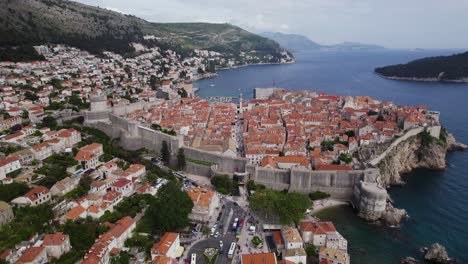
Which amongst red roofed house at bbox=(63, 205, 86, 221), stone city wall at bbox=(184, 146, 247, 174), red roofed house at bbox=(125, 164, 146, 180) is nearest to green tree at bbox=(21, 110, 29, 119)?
red roofed house at bbox=(125, 164, 146, 180)

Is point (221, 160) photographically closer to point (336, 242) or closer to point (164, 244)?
point (164, 244)

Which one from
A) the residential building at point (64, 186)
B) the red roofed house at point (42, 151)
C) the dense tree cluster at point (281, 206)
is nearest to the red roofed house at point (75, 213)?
the residential building at point (64, 186)

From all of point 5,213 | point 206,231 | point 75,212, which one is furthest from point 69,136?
point 206,231

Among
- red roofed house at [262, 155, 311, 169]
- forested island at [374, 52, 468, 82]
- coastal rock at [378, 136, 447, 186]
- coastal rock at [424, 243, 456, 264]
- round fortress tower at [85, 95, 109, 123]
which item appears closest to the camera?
coastal rock at [424, 243, 456, 264]

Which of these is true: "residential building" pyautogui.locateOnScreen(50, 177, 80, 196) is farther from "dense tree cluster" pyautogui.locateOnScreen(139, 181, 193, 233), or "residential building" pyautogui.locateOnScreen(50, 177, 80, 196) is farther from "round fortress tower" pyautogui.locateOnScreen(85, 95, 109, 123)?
"round fortress tower" pyautogui.locateOnScreen(85, 95, 109, 123)

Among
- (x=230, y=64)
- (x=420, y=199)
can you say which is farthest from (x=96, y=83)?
(x=230, y=64)

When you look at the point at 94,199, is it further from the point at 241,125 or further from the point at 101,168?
the point at 241,125

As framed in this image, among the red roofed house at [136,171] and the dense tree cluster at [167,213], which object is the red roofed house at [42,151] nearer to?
the red roofed house at [136,171]
